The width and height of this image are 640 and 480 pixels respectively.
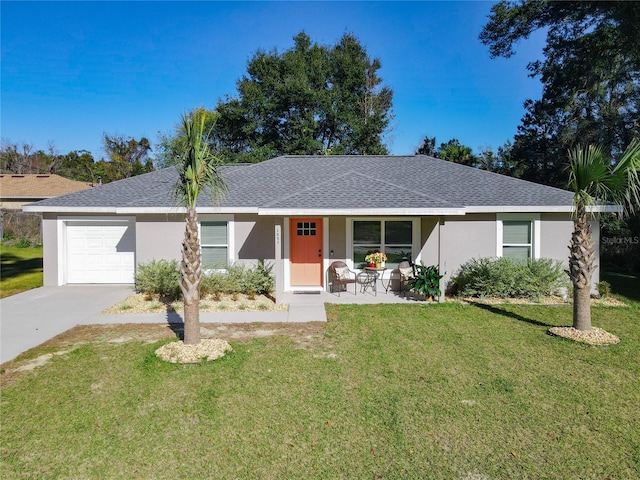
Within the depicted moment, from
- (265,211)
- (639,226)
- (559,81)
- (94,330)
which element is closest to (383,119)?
(559,81)

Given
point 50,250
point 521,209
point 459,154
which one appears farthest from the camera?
point 459,154

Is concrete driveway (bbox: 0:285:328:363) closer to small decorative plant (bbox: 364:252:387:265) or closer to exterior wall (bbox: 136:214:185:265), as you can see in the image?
exterior wall (bbox: 136:214:185:265)

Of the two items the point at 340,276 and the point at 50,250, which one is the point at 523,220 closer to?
the point at 340,276

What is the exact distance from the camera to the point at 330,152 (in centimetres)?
2805

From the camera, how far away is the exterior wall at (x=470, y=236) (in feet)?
37.9

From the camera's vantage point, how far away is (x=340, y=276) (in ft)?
37.4

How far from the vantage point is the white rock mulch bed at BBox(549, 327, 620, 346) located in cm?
720

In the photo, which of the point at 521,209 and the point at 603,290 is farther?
the point at 603,290

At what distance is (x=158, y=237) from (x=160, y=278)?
174 cm

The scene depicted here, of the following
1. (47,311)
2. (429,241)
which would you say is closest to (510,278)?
(429,241)

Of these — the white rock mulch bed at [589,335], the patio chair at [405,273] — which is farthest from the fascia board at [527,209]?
the white rock mulch bed at [589,335]

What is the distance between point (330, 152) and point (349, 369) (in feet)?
77.6

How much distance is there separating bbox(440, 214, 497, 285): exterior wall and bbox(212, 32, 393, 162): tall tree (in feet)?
58.8

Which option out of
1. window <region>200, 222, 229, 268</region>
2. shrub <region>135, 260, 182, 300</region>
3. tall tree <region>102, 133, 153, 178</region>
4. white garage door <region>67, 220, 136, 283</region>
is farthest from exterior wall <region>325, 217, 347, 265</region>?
tall tree <region>102, 133, 153, 178</region>
